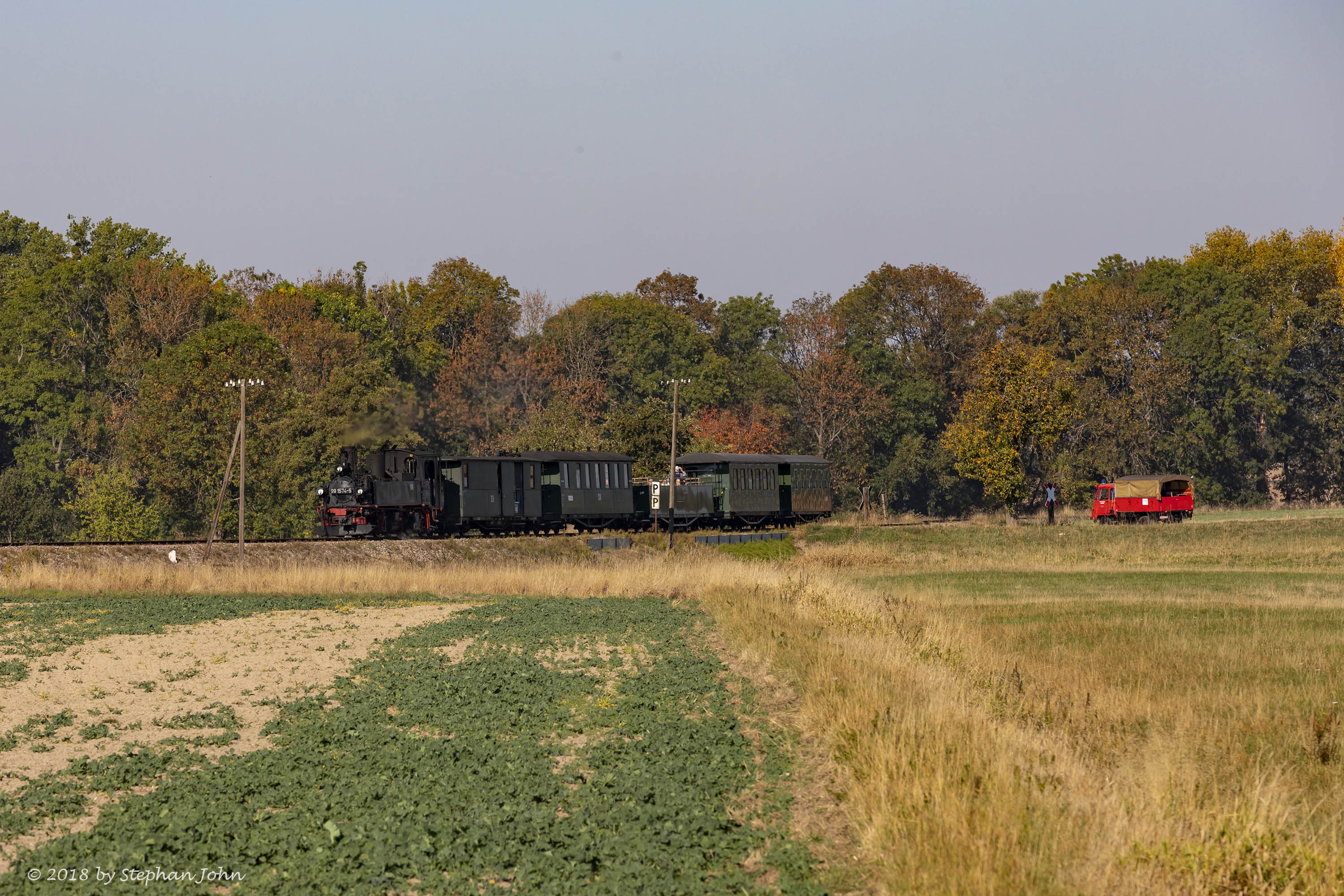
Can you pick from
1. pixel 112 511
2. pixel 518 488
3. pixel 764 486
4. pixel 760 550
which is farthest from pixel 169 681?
pixel 112 511

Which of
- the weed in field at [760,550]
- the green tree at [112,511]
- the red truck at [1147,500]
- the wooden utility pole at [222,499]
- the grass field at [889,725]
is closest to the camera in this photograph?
the grass field at [889,725]

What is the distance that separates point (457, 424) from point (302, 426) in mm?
17454

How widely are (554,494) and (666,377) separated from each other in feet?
130

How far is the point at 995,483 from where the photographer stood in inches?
2259

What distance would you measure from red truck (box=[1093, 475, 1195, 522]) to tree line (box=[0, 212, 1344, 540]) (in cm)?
464

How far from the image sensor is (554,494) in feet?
166

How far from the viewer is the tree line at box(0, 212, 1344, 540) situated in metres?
62.7

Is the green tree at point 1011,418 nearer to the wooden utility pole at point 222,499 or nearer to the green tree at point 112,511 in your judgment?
the wooden utility pole at point 222,499

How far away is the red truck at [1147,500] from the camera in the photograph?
58.0 meters

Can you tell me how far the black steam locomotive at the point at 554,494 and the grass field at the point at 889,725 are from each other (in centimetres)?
1186

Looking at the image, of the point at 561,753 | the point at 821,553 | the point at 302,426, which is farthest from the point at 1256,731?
the point at 302,426

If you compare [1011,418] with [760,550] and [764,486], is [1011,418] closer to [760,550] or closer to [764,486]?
[764,486]

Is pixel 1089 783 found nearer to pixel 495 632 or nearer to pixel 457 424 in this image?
pixel 495 632

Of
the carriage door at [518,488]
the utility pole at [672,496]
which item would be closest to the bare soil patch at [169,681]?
the utility pole at [672,496]
